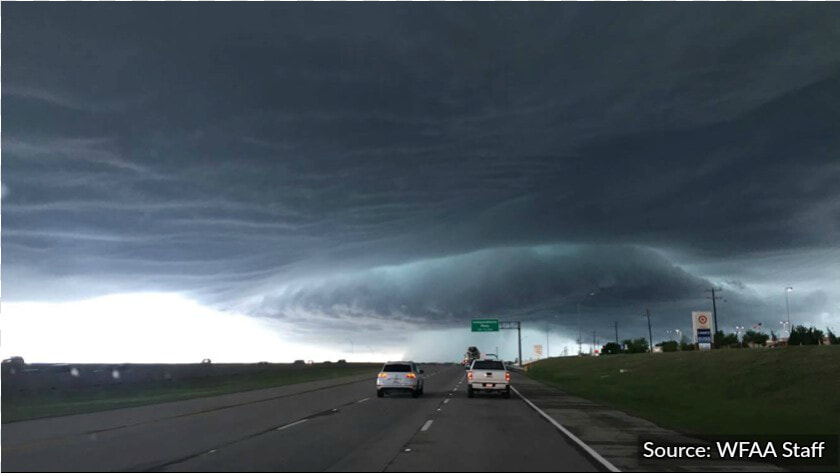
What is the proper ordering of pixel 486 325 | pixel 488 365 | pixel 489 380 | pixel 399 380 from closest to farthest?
pixel 489 380 → pixel 488 365 → pixel 399 380 → pixel 486 325

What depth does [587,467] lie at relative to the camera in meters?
14.2

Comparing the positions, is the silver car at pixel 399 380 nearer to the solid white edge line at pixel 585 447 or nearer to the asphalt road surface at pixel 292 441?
the asphalt road surface at pixel 292 441

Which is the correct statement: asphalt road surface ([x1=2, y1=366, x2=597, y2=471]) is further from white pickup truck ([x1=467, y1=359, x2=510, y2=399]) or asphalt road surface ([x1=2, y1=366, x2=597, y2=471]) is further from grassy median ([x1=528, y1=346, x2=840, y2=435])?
white pickup truck ([x1=467, y1=359, x2=510, y2=399])

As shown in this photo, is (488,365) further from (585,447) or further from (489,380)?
(585,447)

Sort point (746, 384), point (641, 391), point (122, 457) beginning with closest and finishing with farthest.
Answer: point (122, 457), point (746, 384), point (641, 391)

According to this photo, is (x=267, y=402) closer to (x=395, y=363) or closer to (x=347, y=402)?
(x=347, y=402)

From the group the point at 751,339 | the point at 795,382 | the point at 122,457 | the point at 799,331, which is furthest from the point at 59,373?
the point at 751,339

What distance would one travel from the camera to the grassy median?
2495cm

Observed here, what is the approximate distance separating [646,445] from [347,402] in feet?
64.8

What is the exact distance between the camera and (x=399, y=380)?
40.7 m

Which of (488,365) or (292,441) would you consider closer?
(292,441)

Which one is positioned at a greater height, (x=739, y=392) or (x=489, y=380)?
(x=489, y=380)

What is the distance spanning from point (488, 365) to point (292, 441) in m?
23.4

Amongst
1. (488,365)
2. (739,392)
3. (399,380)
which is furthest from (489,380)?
(739,392)
